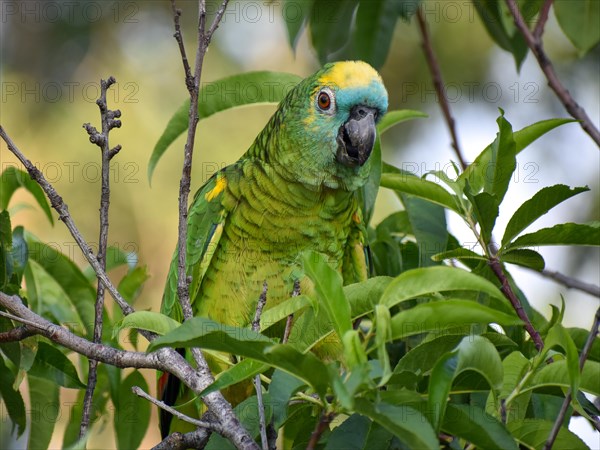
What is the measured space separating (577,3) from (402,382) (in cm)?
156

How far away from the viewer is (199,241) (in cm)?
232

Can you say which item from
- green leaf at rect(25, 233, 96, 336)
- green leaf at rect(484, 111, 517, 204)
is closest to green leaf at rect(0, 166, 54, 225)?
green leaf at rect(25, 233, 96, 336)

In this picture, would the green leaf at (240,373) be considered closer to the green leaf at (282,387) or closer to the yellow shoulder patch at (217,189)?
the green leaf at (282,387)

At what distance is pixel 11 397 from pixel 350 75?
4.45 feet

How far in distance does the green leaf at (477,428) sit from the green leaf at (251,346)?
0.80 ft

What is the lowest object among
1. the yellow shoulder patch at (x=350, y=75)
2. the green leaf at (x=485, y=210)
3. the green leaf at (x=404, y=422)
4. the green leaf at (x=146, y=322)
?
the green leaf at (x=404, y=422)

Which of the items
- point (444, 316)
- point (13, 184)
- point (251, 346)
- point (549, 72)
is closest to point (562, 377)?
point (444, 316)

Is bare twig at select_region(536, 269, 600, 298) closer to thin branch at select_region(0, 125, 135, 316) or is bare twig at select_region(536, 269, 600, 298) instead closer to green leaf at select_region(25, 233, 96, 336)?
thin branch at select_region(0, 125, 135, 316)

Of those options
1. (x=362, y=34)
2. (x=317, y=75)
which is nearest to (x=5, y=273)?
(x=317, y=75)

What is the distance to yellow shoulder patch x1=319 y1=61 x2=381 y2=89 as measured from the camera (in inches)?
90.6

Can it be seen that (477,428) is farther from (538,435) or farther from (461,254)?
(461,254)

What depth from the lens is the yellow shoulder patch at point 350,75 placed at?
2.30m

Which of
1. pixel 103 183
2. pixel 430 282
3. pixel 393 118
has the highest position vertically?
pixel 393 118

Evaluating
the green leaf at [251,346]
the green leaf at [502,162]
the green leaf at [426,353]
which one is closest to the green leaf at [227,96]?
the green leaf at [502,162]
